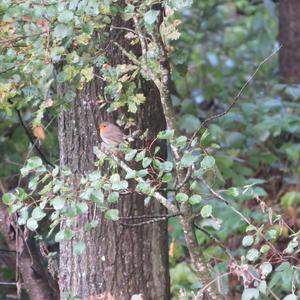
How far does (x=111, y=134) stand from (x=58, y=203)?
1.83ft

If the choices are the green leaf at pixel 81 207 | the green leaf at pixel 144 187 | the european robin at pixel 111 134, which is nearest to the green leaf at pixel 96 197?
the green leaf at pixel 81 207

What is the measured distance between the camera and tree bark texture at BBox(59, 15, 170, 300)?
9.86 ft

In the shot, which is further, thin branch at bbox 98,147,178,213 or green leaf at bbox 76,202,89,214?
thin branch at bbox 98,147,178,213

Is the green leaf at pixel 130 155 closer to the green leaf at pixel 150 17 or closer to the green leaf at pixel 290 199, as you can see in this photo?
the green leaf at pixel 150 17

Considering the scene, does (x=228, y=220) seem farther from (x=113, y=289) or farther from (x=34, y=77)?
(x=34, y=77)

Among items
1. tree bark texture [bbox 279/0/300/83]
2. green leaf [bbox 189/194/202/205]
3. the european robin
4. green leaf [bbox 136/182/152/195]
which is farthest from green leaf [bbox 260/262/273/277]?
tree bark texture [bbox 279/0/300/83]

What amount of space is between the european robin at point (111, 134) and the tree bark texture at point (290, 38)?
432 cm

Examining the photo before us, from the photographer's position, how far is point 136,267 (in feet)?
10.00

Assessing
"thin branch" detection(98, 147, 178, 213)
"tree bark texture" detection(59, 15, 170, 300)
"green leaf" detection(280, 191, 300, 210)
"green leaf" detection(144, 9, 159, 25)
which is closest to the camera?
"green leaf" detection(144, 9, 159, 25)

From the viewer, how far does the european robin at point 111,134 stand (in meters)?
2.75

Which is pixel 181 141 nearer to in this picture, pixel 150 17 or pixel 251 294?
pixel 150 17

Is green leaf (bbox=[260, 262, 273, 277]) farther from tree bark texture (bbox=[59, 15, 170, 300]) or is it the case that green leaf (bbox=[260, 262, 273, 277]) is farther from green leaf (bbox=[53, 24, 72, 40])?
green leaf (bbox=[53, 24, 72, 40])

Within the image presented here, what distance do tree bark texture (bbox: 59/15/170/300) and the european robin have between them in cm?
6

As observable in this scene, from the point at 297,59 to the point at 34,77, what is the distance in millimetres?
4610
